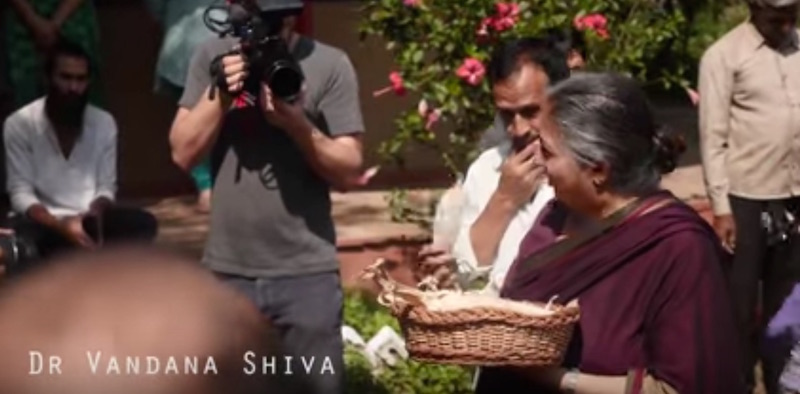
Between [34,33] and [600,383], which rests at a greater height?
[600,383]

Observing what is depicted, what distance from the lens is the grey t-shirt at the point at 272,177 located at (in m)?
5.27

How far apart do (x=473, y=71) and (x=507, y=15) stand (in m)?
0.24

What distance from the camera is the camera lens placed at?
4.98 m

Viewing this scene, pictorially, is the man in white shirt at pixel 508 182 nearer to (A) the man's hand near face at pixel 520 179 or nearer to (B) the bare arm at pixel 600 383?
(A) the man's hand near face at pixel 520 179

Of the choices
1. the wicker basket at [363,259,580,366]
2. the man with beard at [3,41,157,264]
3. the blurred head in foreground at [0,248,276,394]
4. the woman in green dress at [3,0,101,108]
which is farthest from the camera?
the woman in green dress at [3,0,101,108]

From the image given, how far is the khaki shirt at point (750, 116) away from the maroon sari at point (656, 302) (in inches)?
125

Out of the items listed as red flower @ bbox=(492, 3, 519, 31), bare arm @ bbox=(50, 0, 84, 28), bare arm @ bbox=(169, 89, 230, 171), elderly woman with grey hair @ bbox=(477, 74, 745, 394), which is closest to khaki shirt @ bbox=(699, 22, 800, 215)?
red flower @ bbox=(492, 3, 519, 31)

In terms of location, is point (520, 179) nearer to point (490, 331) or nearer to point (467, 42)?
point (490, 331)

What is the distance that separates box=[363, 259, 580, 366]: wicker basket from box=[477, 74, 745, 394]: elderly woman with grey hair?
7 centimetres

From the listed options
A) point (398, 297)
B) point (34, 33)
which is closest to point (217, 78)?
point (398, 297)

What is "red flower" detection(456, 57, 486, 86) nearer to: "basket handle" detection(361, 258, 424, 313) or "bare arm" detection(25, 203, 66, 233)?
"bare arm" detection(25, 203, 66, 233)

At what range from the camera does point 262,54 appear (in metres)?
5.04

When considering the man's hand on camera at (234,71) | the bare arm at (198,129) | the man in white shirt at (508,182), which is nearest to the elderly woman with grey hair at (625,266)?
the man in white shirt at (508,182)

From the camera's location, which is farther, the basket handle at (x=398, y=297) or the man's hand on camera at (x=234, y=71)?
the man's hand on camera at (x=234, y=71)
